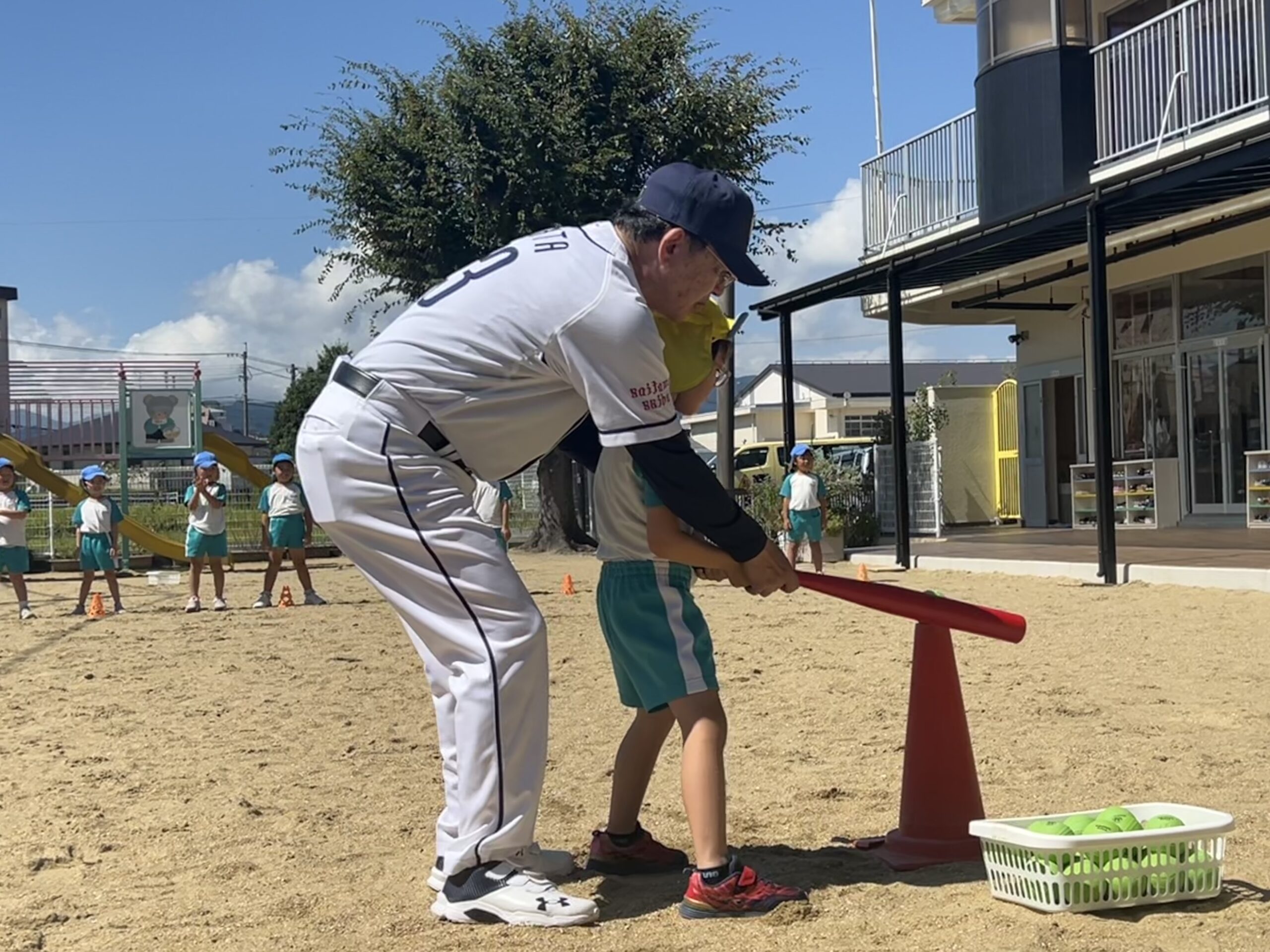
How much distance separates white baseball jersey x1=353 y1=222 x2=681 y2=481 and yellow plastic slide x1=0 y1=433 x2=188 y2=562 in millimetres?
19660

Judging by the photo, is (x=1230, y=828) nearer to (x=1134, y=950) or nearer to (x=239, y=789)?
(x=1134, y=950)

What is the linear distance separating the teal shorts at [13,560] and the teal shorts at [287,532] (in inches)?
102

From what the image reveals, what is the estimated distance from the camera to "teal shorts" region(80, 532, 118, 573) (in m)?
14.5

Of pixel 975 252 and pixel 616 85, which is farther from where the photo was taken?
pixel 616 85

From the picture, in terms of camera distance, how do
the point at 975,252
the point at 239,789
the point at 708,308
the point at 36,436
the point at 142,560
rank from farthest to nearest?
the point at 36,436 → the point at 142,560 → the point at 975,252 → the point at 239,789 → the point at 708,308

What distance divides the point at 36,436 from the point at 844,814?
2797 centimetres

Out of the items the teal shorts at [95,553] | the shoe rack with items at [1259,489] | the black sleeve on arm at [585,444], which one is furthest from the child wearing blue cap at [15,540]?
the shoe rack with items at [1259,489]

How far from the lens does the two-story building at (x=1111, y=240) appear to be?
1452cm

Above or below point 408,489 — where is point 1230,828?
below

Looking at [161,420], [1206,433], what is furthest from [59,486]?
[1206,433]

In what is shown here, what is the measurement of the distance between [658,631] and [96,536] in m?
12.4

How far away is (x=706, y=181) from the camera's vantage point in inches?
134

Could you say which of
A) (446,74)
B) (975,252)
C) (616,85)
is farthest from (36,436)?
(975,252)

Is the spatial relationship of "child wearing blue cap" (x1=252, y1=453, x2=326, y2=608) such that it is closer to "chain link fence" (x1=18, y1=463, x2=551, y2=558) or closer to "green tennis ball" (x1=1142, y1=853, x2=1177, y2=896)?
"chain link fence" (x1=18, y1=463, x2=551, y2=558)
